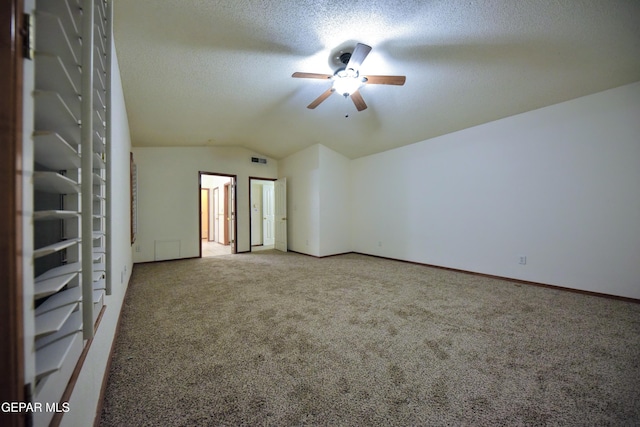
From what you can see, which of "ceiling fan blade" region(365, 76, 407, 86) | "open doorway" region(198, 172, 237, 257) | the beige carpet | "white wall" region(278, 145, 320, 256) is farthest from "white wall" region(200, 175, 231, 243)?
Answer: "ceiling fan blade" region(365, 76, 407, 86)

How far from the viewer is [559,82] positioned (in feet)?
8.87

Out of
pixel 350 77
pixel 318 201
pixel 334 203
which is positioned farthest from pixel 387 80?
pixel 334 203

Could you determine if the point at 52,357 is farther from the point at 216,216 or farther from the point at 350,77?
the point at 216,216

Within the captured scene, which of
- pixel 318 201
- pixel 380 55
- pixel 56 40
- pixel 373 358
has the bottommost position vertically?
pixel 373 358

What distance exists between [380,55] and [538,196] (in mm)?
2839

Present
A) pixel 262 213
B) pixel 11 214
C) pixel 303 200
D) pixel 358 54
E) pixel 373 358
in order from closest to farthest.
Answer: pixel 11 214 < pixel 373 358 < pixel 358 54 < pixel 303 200 < pixel 262 213

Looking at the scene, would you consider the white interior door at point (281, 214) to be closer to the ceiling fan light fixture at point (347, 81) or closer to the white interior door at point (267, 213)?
the white interior door at point (267, 213)

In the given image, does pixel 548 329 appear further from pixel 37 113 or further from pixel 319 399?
pixel 37 113

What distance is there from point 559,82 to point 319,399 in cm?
399

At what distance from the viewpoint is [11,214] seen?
41 cm

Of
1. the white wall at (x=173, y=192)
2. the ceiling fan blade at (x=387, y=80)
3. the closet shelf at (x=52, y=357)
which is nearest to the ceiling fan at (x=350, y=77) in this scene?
the ceiling fan blade at (x=387, y=80)

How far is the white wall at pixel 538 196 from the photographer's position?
8.85 feet

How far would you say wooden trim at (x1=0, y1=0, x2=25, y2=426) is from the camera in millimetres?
399

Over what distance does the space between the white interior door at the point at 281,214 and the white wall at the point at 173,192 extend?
1017 millimetres
